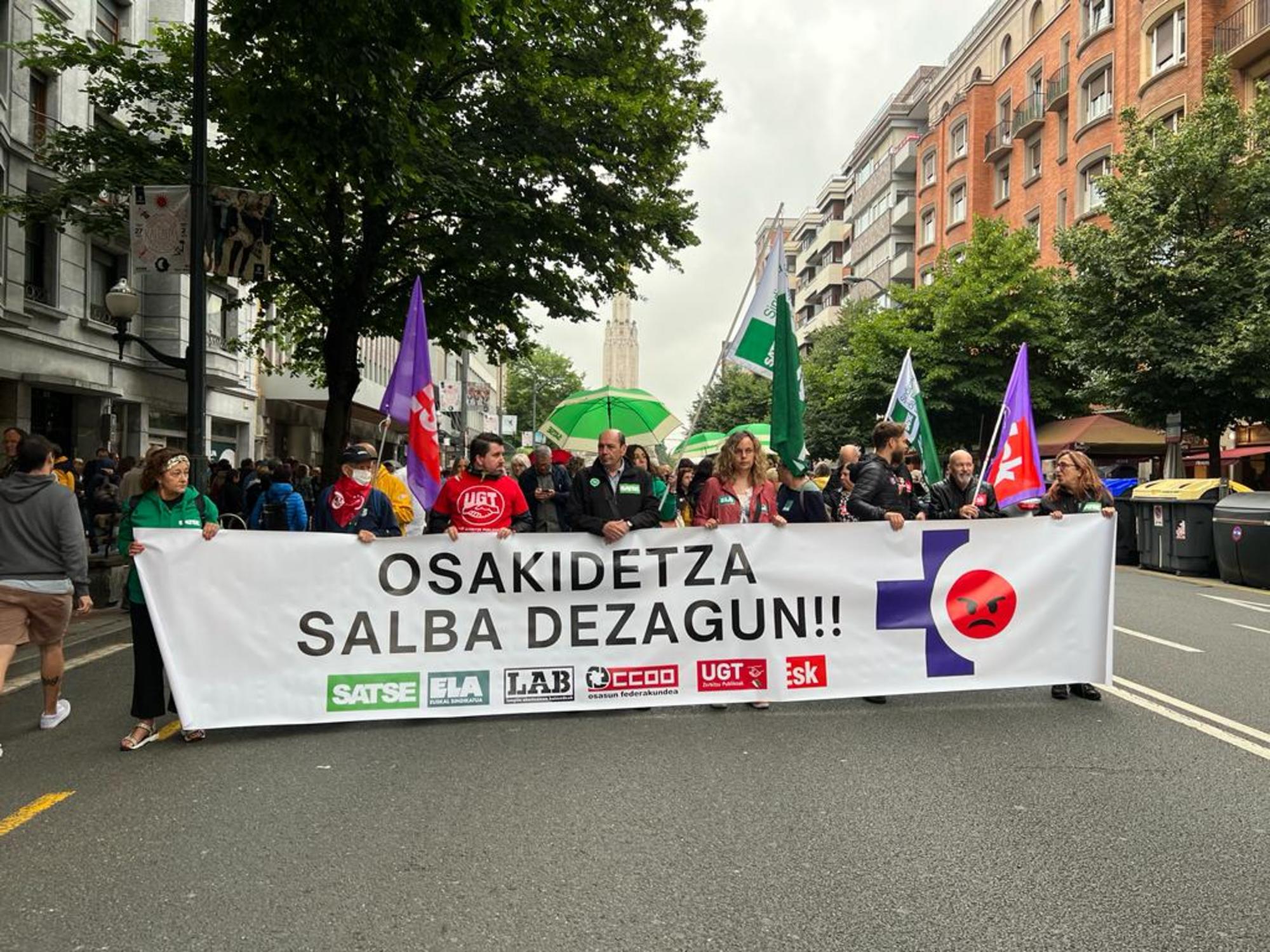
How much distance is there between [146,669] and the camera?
553cm

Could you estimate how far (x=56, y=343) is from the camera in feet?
65.7

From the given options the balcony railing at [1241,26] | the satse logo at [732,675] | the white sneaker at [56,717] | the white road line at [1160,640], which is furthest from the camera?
the balcony railing at [1241,26]

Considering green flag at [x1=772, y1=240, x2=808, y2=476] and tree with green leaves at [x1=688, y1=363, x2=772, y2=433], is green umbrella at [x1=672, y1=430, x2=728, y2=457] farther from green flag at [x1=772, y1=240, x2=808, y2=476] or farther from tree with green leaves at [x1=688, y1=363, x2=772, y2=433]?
tree with green leaves at [x1=688, y1=363, x2=772, y2=433]

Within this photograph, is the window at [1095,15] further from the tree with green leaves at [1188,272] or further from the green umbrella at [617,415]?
the green umbrella at [617,415]

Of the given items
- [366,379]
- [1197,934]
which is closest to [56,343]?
[1197,934]

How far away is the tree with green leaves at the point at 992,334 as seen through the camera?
2878 centimetres

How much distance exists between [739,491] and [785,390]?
991mm

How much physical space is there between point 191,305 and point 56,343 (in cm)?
1189

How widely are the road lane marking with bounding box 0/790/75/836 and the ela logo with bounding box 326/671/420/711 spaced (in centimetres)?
146

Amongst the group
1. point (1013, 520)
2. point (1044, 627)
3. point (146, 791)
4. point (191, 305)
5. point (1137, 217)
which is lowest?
point (146, 791)

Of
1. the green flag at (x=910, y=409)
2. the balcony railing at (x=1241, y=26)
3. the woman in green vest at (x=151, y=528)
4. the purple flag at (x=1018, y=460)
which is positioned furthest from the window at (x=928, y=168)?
the woman in green vest at (x=151, y=528)

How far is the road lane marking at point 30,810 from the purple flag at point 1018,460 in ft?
21.6

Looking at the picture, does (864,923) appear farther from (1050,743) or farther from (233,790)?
(233,790)

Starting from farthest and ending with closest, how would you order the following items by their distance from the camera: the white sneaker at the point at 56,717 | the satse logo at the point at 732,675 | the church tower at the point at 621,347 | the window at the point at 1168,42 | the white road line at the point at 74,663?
the church tower at the point at 621,347 < the window at the point at 1168,42 < the white road line at the point at 74,663 < the satse logo at the point at 732,675 < the white sneaker at the point at 56,717
